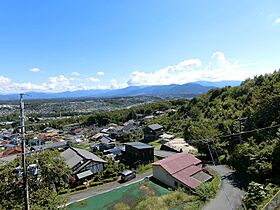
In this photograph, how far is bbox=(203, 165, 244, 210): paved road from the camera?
469 inches

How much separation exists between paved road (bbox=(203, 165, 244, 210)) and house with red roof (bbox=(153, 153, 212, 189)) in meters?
1.27

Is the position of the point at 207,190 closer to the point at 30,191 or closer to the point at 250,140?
the point at 250,140

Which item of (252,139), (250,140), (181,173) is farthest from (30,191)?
(252,139)

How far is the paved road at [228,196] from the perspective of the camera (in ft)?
39.1

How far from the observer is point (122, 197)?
1462 centimetres

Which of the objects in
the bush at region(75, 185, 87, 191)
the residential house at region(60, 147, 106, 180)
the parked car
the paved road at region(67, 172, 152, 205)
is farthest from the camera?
the residential house at region(60, 147, 106, 180)

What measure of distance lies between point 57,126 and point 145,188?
155ft

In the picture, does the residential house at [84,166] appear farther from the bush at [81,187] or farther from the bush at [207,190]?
the bush at [207,190]

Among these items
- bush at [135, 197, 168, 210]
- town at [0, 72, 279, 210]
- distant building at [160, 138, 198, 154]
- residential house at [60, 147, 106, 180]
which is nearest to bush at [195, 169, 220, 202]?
town at [0, 72, 279, 210]

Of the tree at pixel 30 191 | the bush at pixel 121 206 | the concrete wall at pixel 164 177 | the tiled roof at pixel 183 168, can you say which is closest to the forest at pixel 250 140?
the tiled roof at pixel 183 168

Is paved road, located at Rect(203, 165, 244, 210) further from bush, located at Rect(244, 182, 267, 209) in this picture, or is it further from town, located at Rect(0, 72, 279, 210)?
bush, located at Rect(244, 182, 267, 209)

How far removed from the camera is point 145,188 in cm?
1573

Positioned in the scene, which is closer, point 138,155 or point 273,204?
point 273,204

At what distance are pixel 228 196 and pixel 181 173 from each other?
3.60 metres
